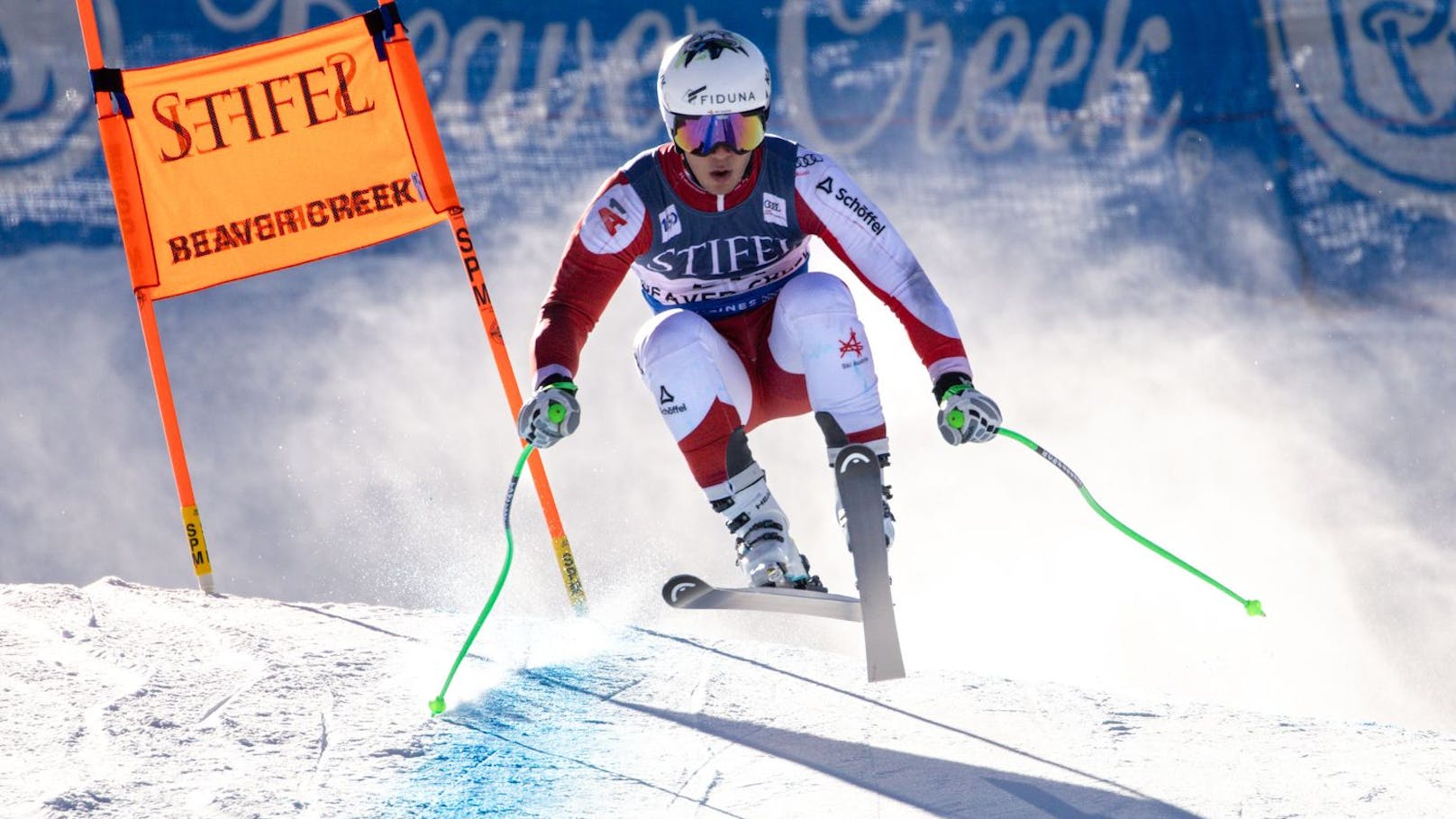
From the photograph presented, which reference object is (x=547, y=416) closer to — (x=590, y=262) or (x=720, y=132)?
(x=590, y=262)

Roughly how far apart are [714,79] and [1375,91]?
6294 millimetres

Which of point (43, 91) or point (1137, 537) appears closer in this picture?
point (1137, 537)

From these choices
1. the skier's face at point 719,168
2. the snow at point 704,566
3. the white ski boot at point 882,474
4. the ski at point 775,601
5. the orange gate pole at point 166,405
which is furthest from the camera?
the orange gate pole at point 166,405

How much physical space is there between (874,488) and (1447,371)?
5278 mm

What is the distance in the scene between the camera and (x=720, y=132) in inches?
175

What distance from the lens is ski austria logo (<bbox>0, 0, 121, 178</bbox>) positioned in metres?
9.83

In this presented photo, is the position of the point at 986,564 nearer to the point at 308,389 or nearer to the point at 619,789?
the point at 619,789

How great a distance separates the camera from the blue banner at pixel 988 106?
916 cm

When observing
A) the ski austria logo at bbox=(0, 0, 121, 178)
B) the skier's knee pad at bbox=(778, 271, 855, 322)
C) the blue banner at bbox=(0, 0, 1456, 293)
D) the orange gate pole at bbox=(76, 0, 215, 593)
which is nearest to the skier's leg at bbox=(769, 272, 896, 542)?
the skier's knee pad at bbox=(778, 271, 855, 322)

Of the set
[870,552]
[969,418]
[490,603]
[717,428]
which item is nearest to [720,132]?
[717,428]

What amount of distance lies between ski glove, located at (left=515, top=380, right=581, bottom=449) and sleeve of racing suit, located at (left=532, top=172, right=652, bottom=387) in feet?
0.57

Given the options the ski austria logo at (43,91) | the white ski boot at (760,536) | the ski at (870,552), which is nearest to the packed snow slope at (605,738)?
the ski at (870,552)

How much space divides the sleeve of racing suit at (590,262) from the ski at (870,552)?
932 millimetres

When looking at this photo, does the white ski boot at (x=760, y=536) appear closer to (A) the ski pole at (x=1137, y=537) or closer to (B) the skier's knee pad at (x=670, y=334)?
(B) the skier's knee pad at (x=670, y=334)
